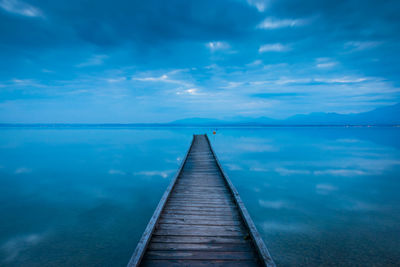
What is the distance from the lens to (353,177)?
1281 cm

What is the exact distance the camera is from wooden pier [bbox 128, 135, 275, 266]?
359 centimetres

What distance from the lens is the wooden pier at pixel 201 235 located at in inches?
141

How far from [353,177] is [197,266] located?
45.0 ft

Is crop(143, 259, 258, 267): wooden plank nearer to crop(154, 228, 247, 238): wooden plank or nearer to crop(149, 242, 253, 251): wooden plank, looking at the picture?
crop(149, 242, 253, 251): wooden plank

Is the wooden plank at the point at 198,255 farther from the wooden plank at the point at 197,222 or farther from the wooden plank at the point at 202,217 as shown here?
the wooden plank at the point at 202,217

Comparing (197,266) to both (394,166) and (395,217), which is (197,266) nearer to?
(395,217)

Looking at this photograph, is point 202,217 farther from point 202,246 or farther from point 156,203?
point 156,203

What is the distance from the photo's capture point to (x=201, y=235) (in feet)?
14.3

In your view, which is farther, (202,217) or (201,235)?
(202,217)

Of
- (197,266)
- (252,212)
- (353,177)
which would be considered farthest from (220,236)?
(353,177)

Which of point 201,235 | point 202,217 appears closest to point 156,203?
point 202,217

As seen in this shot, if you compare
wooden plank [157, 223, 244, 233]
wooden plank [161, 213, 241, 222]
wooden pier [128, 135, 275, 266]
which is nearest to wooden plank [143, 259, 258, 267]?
wooden pier [128, 135, 275, 266]

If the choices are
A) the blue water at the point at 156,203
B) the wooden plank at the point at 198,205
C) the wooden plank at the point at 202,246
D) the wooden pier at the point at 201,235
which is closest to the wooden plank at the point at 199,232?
the wooden pier at the point at 201,235

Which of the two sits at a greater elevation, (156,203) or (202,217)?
(202,217)
